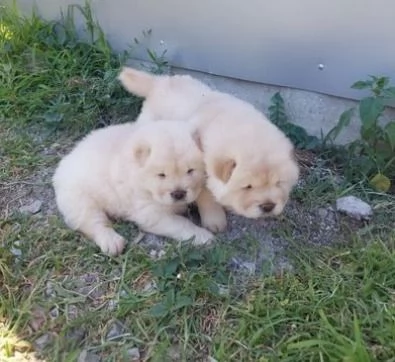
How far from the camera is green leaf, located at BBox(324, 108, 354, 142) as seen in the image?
3.86 metres

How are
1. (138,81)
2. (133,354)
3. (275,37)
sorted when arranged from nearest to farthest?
1. (133,354)
2. (138,81)
3. (275,37)

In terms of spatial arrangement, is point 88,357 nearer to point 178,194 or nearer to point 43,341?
point 43,341

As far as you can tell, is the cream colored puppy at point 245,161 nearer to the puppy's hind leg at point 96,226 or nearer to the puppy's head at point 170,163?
the puppy's head at point 170,163

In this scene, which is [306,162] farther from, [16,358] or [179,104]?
[16,358]

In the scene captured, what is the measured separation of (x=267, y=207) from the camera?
3158 millimetres

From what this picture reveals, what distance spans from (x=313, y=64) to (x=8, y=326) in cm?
212

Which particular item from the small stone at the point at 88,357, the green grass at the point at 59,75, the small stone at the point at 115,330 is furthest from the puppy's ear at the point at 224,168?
the green grass at the point at 59,75

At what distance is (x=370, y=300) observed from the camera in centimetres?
312

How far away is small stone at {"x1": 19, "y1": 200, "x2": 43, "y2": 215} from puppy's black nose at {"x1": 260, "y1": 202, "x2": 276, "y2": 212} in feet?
4.12

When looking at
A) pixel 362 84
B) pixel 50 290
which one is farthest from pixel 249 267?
pixel 362 84

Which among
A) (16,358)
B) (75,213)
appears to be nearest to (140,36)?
(75,213)

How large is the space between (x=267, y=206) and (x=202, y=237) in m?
0.40

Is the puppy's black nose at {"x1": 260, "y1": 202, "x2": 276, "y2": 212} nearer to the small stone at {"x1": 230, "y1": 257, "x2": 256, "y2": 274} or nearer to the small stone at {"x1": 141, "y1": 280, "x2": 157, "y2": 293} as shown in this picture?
the small stone at {"x1": 230, "y1": 257, "x2": 256, "y2": 274}

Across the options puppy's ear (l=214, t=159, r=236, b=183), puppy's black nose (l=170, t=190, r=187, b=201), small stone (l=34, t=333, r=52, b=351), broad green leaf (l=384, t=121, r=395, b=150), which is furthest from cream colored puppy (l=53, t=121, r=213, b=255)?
broad green leaf (l=384, t=121, r=395, b=150)
